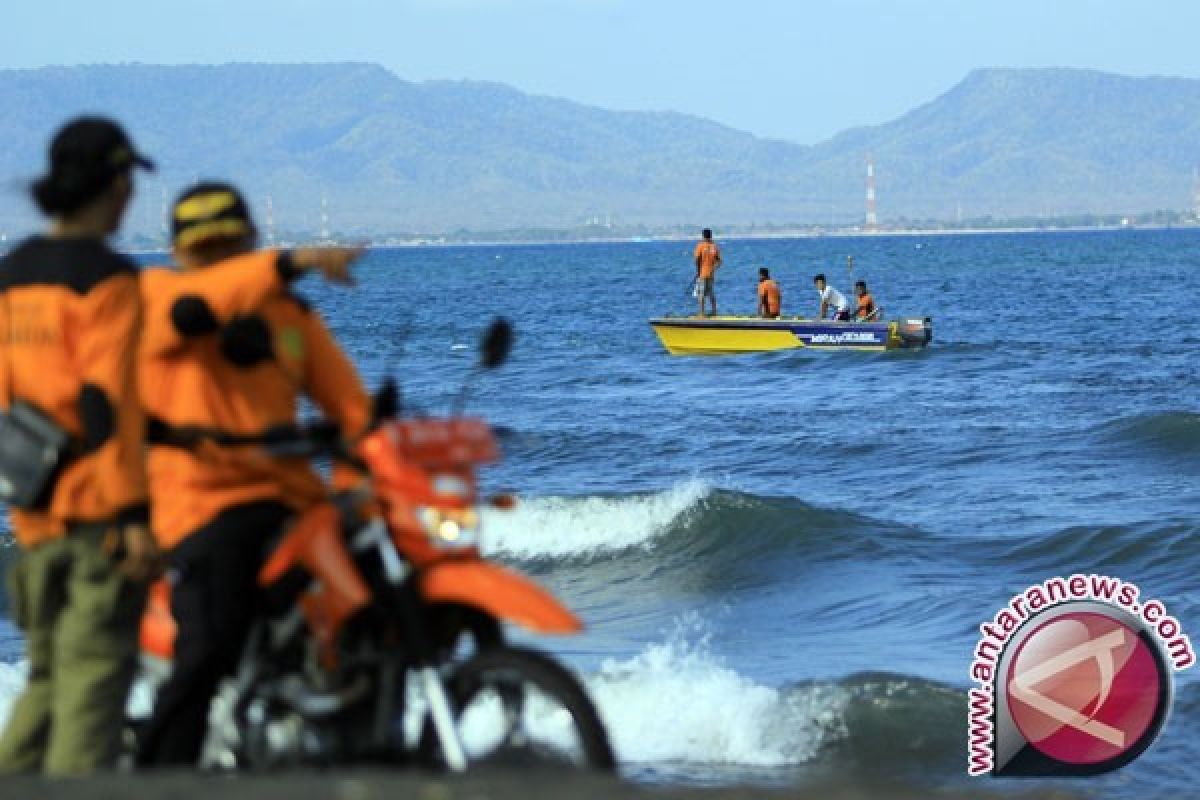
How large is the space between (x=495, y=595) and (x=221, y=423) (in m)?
0.80

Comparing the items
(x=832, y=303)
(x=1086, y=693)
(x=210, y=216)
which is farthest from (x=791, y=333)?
(x=210, y=216)

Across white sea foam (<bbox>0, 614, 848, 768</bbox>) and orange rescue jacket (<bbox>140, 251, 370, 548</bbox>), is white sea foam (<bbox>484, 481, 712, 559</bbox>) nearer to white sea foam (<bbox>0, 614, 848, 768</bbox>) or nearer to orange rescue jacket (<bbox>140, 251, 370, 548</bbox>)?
white sea foam (<bbox>0, 614, 848, 768</bbox>)

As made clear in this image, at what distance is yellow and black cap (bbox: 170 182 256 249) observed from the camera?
5.11m

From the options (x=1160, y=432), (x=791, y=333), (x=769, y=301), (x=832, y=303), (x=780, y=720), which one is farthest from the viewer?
(x=832, y=303)

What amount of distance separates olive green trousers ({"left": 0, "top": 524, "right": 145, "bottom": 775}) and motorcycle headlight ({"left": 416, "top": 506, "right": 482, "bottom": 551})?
76 cm

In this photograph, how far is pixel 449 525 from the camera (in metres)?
4.71

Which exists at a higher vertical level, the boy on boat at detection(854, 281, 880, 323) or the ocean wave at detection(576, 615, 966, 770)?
the ocean wave at detection(576, 615, 966, 770)

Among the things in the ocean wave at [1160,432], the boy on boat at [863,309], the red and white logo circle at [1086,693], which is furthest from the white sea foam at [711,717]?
the boy on boat at [863,309]

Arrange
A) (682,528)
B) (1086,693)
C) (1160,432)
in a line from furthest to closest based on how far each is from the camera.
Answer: (1160,432) → (682,528) → (1086,693)

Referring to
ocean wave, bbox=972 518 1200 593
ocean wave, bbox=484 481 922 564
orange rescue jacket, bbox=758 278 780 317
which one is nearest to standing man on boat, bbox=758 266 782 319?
orange rescue jacket, bbox=758 278 780 317

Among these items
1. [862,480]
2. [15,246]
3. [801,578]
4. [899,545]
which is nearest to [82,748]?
[15,246]

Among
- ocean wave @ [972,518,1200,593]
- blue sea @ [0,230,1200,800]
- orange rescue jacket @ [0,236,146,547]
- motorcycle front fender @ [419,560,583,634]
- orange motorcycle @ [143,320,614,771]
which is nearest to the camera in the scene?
motorcycle front fender @ [419,560,583,634]

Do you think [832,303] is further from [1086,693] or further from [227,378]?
[227,378]

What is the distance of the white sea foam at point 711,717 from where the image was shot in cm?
1076
